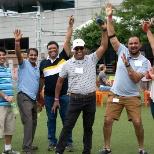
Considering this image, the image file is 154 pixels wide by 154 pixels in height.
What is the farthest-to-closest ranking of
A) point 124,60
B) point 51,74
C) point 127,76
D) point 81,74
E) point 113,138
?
point 113,138, point 51,74, point 127,76, point 81,74, point 124,60

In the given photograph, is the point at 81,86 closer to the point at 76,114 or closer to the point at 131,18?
the point at 76,114

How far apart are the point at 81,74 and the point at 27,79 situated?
37.9 inches

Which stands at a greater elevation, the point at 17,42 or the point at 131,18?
the point at 131,18

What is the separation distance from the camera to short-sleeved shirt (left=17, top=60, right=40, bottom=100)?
235 inches

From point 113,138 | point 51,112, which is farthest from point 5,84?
point 113,138

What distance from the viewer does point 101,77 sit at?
480 inches

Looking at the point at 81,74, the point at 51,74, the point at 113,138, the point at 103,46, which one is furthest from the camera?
the point at 113,138

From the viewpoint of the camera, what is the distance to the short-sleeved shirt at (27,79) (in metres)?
5.98

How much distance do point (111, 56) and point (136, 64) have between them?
3170 cm

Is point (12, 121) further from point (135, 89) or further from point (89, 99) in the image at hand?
point (135, 89)

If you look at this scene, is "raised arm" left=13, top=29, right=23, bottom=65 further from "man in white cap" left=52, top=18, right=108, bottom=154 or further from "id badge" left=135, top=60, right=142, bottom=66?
"id badge" left=135, top=60, right=142, bottom=66

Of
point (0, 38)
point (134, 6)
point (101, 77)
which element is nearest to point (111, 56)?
point (134, 6)

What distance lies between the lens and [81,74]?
559 cm

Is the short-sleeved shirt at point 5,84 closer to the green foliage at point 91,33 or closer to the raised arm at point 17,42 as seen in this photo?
the raised arm at point 17,42
